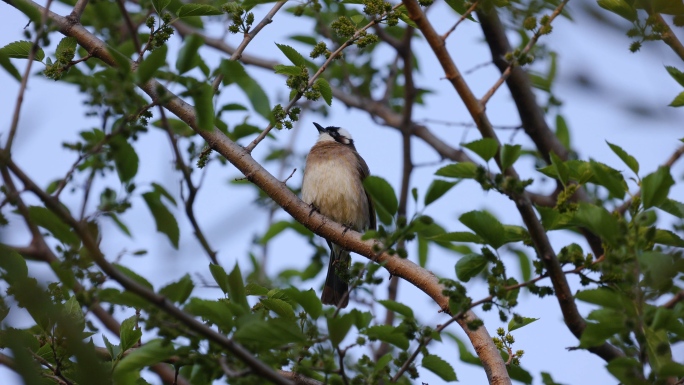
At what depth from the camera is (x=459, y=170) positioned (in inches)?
127

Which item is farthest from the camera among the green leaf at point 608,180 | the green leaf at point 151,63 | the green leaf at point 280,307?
the green leaf at point 280,307

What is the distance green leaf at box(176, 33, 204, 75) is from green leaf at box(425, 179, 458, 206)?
1001 millimetres

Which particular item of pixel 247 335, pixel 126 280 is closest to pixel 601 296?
pixel 247 335

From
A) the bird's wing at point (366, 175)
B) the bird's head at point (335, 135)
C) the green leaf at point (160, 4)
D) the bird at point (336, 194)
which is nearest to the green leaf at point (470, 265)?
the green leaf at point (160, 4)

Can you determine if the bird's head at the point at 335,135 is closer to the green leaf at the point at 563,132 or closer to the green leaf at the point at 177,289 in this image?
the green leaf at the point at 563,132

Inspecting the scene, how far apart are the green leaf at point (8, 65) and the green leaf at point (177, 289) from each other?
2.02 meters

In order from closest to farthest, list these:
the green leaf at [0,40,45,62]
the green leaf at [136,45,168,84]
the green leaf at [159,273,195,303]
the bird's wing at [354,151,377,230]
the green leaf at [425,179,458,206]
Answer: the green leaf at [136,45,168,84]
the green leaf at [159,273,195,303]
the green leaf at [425,179,458,206]
the green leaf at [0,40,45,62]
the bird's wing at [354,151,377,230]

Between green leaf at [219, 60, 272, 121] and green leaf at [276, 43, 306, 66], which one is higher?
green leaf at [276, 43, 306, 66]

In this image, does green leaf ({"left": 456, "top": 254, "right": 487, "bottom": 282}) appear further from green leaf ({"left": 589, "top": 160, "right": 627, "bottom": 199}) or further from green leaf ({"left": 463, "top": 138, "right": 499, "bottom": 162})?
green leaf ({"left": 589, "top": 160, "right": 627, "bottom": 199})

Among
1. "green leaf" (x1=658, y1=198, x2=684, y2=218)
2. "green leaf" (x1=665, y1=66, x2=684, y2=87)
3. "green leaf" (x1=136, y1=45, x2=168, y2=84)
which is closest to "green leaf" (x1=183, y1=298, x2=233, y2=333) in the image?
"green leaf" (x1=136, y1=45, x2=168, y2=84)

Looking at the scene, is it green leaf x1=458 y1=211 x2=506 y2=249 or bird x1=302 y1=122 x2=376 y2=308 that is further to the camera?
bird x1=302 y1=122 x2=376 y2=308

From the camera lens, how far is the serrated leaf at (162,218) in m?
4.61

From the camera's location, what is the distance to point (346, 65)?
8320 mm

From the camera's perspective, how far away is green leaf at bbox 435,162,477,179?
315 cm
